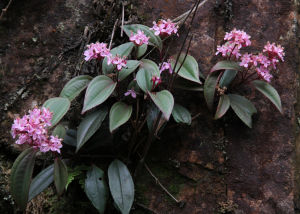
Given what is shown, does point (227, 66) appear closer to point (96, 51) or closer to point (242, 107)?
point (242, 107)

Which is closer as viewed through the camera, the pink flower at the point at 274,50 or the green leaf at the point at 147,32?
the pink flower at the point at 274,50

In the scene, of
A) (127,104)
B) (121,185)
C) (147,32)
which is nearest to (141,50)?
(147,32)

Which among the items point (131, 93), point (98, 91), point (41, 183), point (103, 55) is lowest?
point (41, 183)

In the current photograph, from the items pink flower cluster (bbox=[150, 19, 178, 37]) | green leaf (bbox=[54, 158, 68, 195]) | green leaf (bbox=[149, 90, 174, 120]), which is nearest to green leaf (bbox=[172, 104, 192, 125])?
green leaf (bbox=[149, 90, 174, 120])

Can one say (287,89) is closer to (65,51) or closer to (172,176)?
(172,176)

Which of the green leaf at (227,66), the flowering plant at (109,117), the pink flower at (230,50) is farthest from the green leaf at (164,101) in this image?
the pink flower at (230,50)

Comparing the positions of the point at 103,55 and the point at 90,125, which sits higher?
the point at 103,55

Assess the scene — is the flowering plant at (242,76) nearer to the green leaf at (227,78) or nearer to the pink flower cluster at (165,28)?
the green leaf at (227,78)
